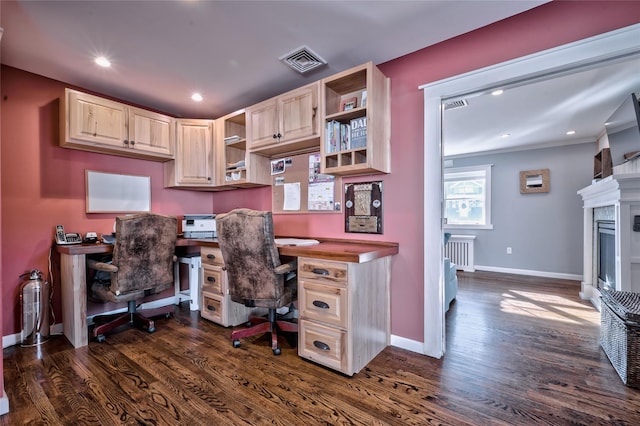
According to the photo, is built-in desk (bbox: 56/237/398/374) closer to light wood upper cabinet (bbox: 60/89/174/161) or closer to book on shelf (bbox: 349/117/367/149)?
book on shelf (bbox: 349/117/367/149)

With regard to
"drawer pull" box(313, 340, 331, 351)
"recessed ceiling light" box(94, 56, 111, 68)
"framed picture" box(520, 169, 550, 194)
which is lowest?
"drawer pull" box(313, 340, 331, 351)

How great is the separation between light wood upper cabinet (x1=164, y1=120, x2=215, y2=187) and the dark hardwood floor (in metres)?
1.61

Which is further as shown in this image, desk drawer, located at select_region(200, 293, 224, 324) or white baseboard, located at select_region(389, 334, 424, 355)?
desk drawer, located at select_region(200, 293, 224, 324)

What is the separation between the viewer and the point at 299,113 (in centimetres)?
249

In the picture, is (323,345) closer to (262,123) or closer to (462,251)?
(262,123)

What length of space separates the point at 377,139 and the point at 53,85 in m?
3.01

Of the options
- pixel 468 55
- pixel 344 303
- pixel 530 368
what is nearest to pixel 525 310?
pixel 530 368

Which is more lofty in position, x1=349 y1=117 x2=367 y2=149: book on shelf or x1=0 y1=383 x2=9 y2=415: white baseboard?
x1=349 y1=117 x2=367 y2=149: book on shelf

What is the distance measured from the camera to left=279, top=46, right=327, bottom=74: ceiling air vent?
2227 millimetres

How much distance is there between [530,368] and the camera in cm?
199

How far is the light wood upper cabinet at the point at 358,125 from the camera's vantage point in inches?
84.7

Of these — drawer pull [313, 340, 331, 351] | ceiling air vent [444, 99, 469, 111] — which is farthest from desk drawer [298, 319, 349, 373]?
ceiling air vent [444, 99, 469, 111]

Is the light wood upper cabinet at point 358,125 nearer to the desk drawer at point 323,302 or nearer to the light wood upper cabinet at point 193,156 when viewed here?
the desk drawer at point 323,302

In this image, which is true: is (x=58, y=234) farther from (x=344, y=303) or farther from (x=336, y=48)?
(x=336, y=48)
